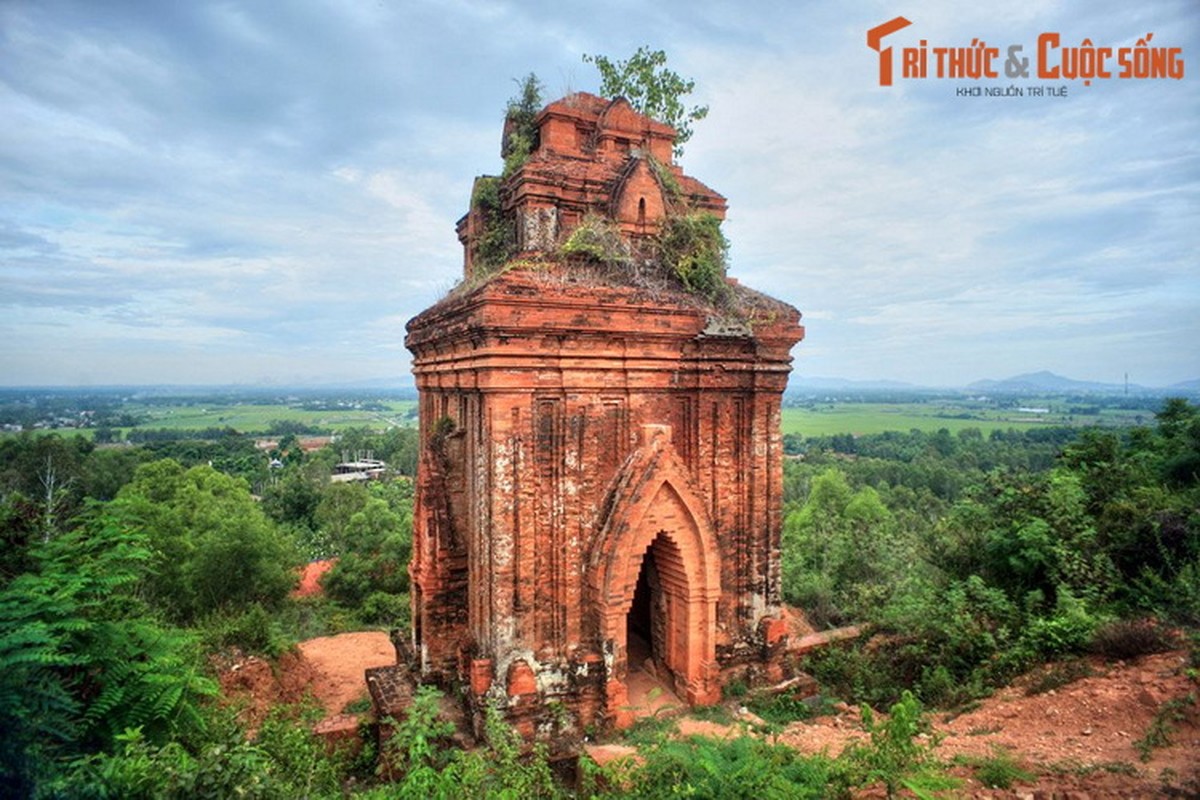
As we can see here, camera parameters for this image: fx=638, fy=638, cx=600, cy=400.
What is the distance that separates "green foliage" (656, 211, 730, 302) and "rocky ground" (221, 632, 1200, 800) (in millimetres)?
5957

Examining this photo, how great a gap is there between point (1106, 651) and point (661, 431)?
620 cm

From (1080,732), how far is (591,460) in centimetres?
594

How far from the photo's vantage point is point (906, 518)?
36.3 meters

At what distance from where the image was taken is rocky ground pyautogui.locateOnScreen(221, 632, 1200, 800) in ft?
17.0

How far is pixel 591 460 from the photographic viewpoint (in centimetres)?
844

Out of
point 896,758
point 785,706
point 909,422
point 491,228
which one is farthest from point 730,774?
point 909,422

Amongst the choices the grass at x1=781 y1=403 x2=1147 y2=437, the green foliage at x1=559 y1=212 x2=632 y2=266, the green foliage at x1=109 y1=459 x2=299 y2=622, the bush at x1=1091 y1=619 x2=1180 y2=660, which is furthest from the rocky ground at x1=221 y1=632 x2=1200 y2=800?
the grass at x1=781 y1=403 x2=1147 y2=437

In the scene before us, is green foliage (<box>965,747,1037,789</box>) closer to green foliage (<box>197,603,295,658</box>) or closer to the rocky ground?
the rocky ground

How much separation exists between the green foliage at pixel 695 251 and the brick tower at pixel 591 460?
0.58ft

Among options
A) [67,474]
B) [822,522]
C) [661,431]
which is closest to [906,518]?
[822,522]

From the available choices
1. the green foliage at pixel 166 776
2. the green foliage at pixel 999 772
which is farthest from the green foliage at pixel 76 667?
the green foliage at pixel 999 772

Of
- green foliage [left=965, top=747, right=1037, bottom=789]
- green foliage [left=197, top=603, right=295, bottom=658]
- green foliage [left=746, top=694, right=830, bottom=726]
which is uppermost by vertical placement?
green foliage [left=965, top=747, right=1037, bottom=789]

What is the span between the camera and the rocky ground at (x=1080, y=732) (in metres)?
5.17

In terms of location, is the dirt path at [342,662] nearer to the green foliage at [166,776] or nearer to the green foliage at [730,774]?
the green foliage at [166,776]
